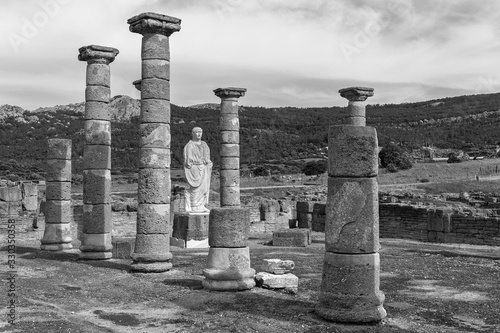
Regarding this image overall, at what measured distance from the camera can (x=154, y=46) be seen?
42.4ft

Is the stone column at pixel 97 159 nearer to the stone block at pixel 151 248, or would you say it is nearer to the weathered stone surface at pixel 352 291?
the stone block at pixel 151 248

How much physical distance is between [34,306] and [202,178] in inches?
393

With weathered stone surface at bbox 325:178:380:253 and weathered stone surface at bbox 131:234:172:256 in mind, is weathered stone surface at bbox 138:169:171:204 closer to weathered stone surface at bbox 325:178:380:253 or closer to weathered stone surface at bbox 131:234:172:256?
weathered stone surface at bbox 131:234:172:256

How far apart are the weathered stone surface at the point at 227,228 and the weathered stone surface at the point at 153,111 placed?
11.3 feet

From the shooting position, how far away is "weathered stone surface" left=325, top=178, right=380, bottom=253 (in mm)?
7904

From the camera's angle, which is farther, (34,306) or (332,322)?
(34,306)

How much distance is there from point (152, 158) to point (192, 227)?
17.7 feet

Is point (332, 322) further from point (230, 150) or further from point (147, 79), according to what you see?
point (230, 150)

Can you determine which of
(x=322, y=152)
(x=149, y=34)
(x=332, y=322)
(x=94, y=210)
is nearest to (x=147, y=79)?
(x=149, y=34)

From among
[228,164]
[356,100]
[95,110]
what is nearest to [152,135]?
[95,110]

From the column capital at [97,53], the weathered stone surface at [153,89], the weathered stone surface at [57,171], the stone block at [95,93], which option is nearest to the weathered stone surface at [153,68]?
the weathered stone surface at [153,89]

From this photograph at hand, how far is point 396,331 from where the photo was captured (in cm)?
733

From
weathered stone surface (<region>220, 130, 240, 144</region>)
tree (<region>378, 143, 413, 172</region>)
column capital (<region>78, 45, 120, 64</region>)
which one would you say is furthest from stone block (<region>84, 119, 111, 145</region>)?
tree (<region>378, 143, 413, 172</region>)

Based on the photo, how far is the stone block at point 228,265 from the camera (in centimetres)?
1016
